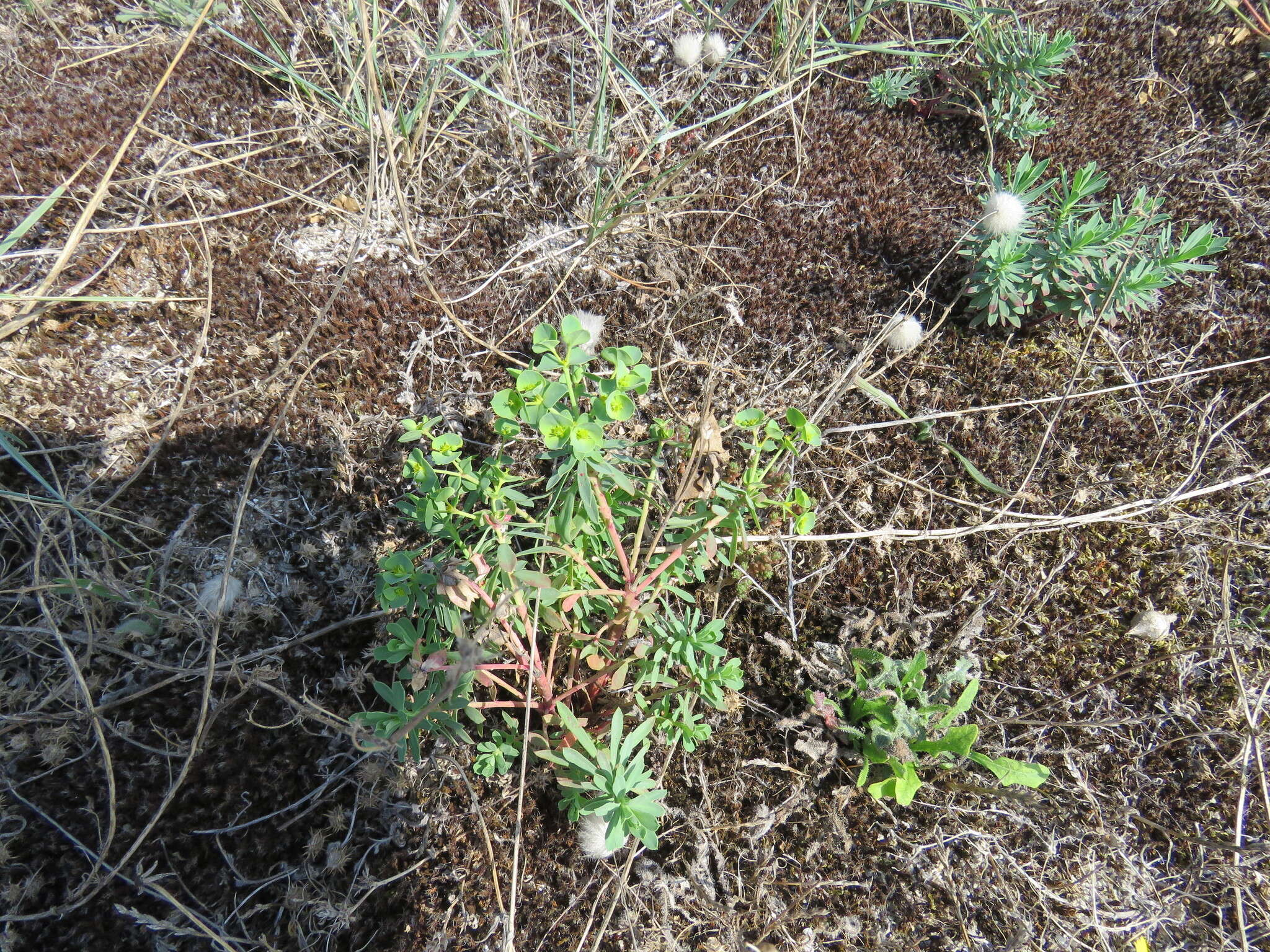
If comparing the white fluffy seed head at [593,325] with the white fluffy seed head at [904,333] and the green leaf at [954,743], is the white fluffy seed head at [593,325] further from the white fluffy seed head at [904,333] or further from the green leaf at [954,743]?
the green leaf at [954,743]

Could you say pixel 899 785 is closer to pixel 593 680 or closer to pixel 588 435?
pixel 593 680

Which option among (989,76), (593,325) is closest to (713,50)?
(989,76)

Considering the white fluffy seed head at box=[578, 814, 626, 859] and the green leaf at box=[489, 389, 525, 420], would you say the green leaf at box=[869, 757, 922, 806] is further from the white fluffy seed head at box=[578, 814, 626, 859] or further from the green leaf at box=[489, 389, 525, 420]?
the green leaf at box=[489, 389, 525, 420]

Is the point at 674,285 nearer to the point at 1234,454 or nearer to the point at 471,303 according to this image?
the point at 471,303

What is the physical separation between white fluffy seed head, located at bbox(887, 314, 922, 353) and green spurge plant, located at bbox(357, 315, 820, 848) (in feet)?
2.63

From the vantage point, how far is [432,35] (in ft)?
9.19

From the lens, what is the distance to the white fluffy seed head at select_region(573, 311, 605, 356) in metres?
2.35

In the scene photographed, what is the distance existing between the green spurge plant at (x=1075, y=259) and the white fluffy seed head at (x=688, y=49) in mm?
1433

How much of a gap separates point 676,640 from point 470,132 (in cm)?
227

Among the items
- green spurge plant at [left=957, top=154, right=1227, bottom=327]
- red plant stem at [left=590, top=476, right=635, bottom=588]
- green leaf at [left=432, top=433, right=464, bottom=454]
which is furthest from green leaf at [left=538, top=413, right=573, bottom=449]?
green spurge plant at [left=957, top=154, right=1227, bottom=327]

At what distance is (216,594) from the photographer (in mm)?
1970

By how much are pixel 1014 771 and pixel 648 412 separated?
1543mm

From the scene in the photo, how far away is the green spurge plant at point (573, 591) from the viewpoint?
55.2 inches

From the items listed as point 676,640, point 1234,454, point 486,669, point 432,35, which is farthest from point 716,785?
point 432,35
